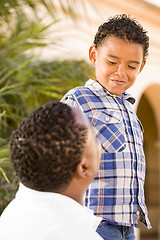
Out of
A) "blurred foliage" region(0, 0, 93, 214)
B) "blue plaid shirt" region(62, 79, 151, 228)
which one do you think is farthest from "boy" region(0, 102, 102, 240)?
"blurred foliage" region(0, 0, 93, 214)

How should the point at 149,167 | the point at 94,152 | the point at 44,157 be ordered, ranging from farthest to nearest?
the point at 149,167
the point at 94,152
the point at 44,157

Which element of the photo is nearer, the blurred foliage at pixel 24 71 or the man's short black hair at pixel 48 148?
the man's short black hair at pixel 48 148

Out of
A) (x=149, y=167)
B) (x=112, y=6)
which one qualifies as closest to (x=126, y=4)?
(x=112, y=6)

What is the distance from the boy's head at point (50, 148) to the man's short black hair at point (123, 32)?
0.79m

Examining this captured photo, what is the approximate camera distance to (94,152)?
1.35 meters

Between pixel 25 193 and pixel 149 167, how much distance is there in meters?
10.9

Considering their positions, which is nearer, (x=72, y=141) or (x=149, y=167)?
(x=72, y=141)

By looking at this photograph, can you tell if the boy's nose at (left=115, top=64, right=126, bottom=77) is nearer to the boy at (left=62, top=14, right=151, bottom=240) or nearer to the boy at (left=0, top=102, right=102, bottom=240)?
the boy at (left=62, top=14, right=151, bottom=240)

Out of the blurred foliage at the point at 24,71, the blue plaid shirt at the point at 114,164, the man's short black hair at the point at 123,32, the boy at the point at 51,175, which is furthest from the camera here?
the blurred foliage at the point at 24,71

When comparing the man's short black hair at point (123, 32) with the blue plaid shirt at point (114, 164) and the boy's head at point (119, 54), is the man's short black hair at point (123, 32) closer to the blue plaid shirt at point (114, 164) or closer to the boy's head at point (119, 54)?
the boy's head at point (119, 54)

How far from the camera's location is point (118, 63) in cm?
197

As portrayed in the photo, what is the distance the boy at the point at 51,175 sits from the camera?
1.21 m

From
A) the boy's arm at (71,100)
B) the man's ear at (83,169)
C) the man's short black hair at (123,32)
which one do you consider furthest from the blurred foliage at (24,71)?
the man's ear at (83,169)

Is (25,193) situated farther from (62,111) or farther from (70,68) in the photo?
(70,68)
